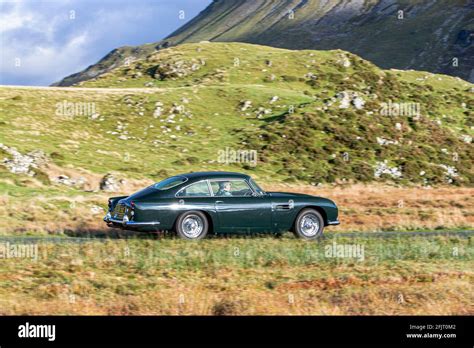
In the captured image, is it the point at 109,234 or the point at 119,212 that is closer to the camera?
the point at 119,212

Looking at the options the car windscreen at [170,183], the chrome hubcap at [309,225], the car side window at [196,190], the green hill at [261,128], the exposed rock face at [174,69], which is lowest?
the chrome hubcap at [309,225]

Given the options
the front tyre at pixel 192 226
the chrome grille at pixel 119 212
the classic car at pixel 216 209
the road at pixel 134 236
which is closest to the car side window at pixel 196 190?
the classic car at pixel 216 209

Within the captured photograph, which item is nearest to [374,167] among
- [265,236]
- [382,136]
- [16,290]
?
[382,136]

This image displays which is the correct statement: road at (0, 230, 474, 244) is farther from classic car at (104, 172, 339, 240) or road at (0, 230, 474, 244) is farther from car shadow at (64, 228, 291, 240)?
classic car at (104, 172, 339, 240)

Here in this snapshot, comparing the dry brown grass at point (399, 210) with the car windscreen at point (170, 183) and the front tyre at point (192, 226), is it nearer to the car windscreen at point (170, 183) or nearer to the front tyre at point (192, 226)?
the front tyre at point (192, 226)

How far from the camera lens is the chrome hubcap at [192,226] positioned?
16031 millimetres

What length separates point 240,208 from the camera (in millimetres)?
16328

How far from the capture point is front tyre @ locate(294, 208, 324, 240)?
16875 millimetres

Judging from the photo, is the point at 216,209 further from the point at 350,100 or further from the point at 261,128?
the point at 350,100

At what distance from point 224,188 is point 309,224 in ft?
7.45

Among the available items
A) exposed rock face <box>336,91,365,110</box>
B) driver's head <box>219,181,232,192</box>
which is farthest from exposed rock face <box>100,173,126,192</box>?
exposed rock face <box>336,91,365,110</box>

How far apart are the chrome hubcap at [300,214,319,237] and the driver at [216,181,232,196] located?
75.4 inches

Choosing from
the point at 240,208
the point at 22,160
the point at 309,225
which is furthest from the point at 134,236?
the point at 22,160

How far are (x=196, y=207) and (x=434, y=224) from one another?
976 centimetres
